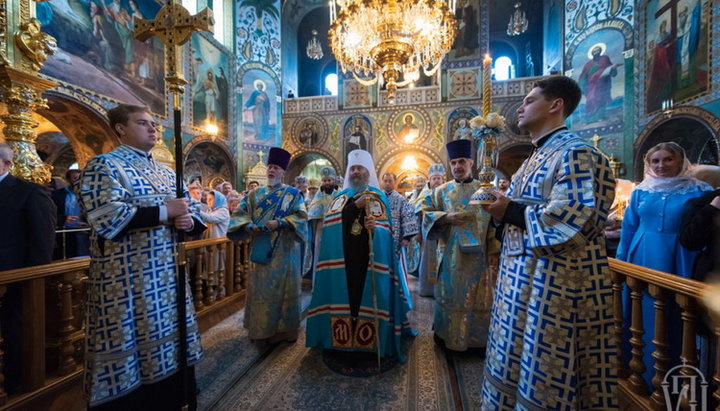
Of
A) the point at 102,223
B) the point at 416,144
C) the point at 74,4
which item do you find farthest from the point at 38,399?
the point at 416,144

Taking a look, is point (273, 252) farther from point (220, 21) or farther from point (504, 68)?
point (504, 68)

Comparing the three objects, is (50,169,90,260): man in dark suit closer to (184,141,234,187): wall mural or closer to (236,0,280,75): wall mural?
(184,141,234,187): wall mural

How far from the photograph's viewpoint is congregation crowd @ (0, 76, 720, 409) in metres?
1.34

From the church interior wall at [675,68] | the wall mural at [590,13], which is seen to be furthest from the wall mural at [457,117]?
the church interior wall at [675,68]

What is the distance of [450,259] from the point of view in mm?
3041

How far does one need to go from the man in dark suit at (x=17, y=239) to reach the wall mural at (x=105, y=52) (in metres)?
6.87

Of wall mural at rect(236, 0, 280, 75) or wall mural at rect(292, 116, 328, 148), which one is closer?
wall mural at rect(236, 0, 280, 75)

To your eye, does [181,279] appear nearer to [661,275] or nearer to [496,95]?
[661,275]

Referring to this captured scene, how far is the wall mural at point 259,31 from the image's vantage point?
13.0 m

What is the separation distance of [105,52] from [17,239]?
845 centimetres

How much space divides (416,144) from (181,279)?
12302 millimetres

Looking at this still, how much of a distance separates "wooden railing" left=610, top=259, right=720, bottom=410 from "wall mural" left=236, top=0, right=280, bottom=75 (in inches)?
575

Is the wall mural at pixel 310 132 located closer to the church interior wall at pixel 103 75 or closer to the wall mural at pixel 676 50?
the church interior wall at pixel 103 75

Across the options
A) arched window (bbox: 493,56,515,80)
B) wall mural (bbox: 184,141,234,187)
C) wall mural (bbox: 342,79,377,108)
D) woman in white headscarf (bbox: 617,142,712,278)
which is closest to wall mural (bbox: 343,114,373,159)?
wall mural (bbox: 342,79,377,108)
